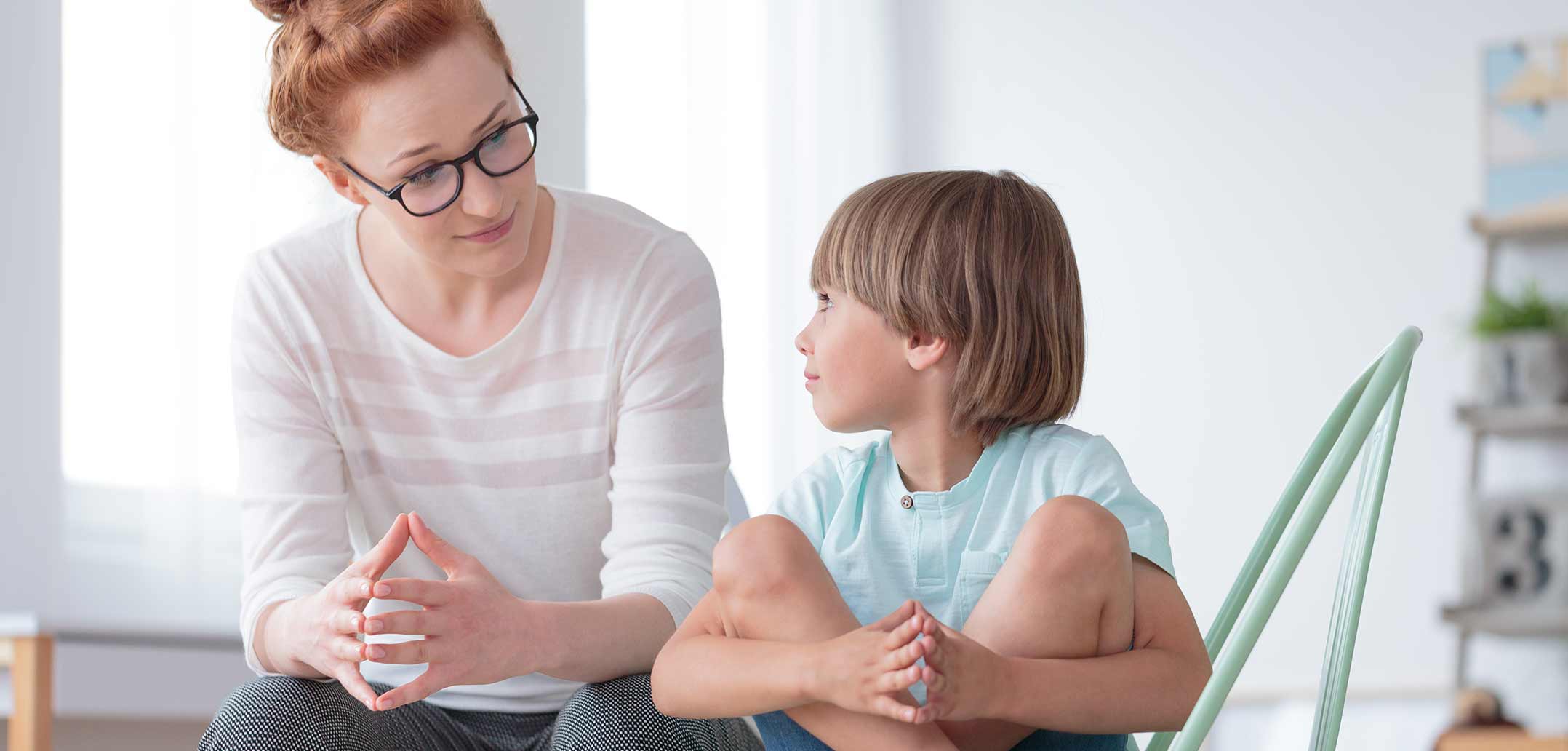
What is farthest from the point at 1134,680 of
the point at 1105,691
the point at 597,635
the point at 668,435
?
the point at 668,435

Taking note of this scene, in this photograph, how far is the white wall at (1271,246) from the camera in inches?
133

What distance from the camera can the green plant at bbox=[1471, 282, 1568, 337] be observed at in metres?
3.17

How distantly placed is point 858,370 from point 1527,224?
2799mm

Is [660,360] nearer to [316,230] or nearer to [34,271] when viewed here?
[316,230]

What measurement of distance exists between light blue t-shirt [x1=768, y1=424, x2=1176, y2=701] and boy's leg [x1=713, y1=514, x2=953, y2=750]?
113 millimetres

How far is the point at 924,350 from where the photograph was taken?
39.4 inches

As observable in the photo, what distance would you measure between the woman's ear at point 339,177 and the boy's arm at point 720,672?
52 centimetres

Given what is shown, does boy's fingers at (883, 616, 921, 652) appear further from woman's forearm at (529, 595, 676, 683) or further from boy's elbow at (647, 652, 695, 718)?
woman's forearm at (529, 595, 676, 683)

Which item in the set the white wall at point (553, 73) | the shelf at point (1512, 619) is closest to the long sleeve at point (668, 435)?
the white wall at point (553, 73)

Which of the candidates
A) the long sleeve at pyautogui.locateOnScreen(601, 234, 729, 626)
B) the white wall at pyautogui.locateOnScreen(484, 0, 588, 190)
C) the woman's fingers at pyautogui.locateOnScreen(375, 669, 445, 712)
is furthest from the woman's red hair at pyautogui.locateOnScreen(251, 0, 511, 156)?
the white wall at pyautogui.locateOnScreen(484, 0, 588, 190)

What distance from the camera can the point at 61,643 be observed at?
1.67 m

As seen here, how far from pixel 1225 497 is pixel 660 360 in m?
2.74

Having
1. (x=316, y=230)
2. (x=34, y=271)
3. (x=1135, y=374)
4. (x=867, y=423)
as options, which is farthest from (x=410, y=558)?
(x=1135, y=374)

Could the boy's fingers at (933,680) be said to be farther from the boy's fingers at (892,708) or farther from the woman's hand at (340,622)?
the woman's hand at (340,622)
